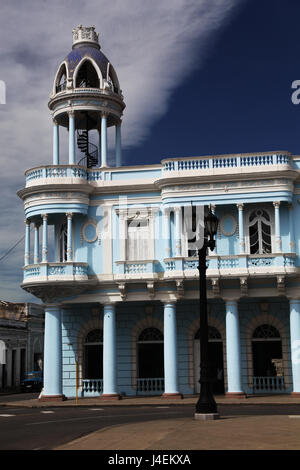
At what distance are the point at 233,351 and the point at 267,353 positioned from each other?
98.8 inches

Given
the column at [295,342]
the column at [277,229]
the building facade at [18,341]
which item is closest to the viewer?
A: the column at [295,342]

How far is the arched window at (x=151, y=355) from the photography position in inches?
1267

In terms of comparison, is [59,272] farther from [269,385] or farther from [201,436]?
[201,436]

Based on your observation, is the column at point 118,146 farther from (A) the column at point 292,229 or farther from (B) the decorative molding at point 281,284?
(B) the decorative molding at point 281,284

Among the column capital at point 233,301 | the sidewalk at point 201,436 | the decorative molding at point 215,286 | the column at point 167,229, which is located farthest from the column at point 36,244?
the sidewalk at point 201,436

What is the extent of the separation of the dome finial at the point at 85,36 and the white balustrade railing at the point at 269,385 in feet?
61.9

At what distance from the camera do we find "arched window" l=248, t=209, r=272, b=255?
30.7 m

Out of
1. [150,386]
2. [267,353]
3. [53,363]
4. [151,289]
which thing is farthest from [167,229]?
[53,363]

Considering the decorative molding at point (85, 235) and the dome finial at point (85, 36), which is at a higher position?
the dome finial at point (85, 36)

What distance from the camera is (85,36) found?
36281 mm

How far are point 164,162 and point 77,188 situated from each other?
4.08 metres

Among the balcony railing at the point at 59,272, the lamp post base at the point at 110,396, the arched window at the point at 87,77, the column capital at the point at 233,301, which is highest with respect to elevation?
the arched window at the point at 87,77

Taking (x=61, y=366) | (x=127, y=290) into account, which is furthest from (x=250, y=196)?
(x=61, y=366)

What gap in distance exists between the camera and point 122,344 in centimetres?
3225
